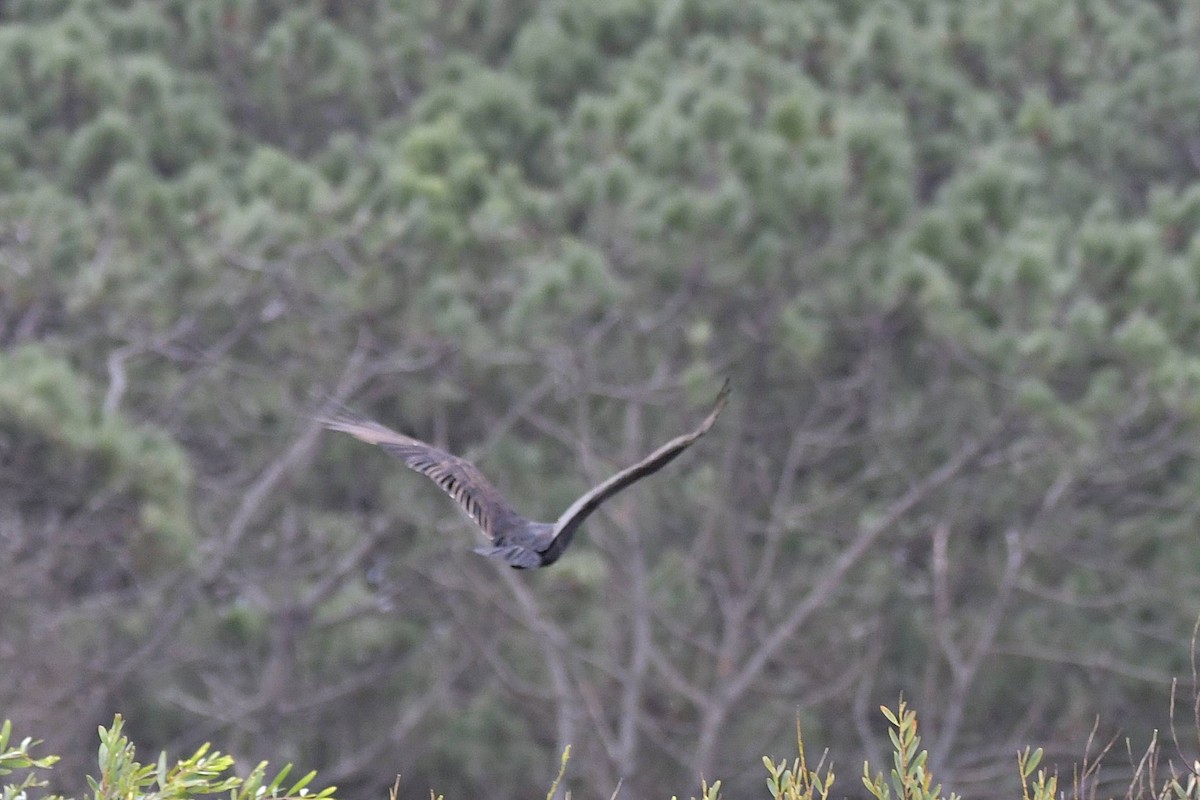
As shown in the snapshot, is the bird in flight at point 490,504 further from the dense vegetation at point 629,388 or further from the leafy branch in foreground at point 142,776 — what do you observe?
the dense vegetation at point 629,388

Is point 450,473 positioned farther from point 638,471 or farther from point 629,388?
point 629,388

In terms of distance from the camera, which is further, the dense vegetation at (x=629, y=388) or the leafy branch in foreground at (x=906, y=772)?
the dense vegetation at (x=629, y=388)

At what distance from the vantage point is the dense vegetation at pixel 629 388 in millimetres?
11445

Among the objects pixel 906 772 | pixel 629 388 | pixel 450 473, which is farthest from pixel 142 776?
pixel 629 388

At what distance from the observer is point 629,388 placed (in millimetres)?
12078

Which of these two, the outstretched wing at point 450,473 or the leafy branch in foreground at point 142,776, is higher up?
the leafy branch in foreground at point 142,776

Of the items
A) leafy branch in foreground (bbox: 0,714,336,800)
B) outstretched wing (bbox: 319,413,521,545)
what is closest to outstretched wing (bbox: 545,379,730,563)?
outstretched wing (bbox: 319,413,521,545)

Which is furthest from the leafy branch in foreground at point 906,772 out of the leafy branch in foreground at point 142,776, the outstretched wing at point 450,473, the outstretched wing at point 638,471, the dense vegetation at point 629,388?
the dense vegetation at point 629,388

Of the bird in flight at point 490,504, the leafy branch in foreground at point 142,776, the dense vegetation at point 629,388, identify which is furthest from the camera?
the dense vegetation at point 629,388

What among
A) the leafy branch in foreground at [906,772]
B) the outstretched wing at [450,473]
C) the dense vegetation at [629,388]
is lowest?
the dense vegetation at [629,388]

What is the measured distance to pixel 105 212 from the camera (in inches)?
470

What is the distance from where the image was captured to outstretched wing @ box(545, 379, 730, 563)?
4.32 m

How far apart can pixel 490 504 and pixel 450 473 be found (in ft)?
0.90

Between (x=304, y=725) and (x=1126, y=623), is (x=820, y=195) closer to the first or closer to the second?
(x=1126, y=623)
